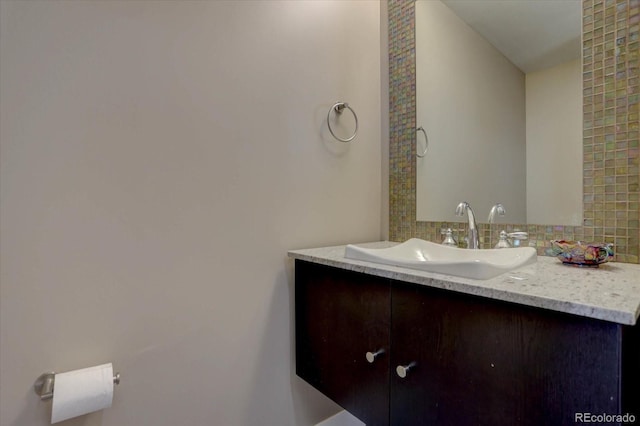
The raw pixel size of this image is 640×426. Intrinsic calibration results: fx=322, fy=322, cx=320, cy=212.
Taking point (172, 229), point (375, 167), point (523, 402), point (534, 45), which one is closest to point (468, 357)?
point (523, 402)

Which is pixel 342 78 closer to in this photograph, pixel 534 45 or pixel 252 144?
pixel 252 144

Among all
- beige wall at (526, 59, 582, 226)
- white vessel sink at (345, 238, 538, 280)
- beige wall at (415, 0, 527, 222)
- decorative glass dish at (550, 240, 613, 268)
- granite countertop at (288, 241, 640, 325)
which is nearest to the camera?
granite countertop at (288, 241, 640, 325)

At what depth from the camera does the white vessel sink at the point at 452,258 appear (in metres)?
0.80

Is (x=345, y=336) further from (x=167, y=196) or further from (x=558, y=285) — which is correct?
(x=167, y=196)

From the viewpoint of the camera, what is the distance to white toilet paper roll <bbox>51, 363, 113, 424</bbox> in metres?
0.80

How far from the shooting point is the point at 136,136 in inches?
38.6

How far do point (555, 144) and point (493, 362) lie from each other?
874 millimetres

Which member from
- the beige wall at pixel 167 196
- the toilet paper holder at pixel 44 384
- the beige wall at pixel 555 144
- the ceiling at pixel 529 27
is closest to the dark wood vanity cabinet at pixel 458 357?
the beige wall at pixel 167 196

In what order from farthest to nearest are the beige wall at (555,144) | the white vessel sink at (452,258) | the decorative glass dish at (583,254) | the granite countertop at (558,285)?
the beige wall at (555,144)
the decorative glass dish at (583,254)
the white vessel sink at (452,258)
the granite countertop at (558,285)

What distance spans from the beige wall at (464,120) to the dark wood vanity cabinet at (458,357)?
667 millimetres

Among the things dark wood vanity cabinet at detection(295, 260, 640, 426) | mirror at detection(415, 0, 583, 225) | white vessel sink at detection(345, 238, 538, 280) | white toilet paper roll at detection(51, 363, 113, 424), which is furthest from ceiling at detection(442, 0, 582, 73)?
white toilet paper roll at detection(51, 363, 113, 424)

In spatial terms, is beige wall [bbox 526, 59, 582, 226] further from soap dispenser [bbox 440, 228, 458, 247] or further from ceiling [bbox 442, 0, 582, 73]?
soap dispenser [bbox 440, 228, 458, 247]

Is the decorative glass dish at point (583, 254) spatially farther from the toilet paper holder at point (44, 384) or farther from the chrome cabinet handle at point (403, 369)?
the toilet paper holder at point (44, 384)

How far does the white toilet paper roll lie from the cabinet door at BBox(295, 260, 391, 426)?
0.66 meters
